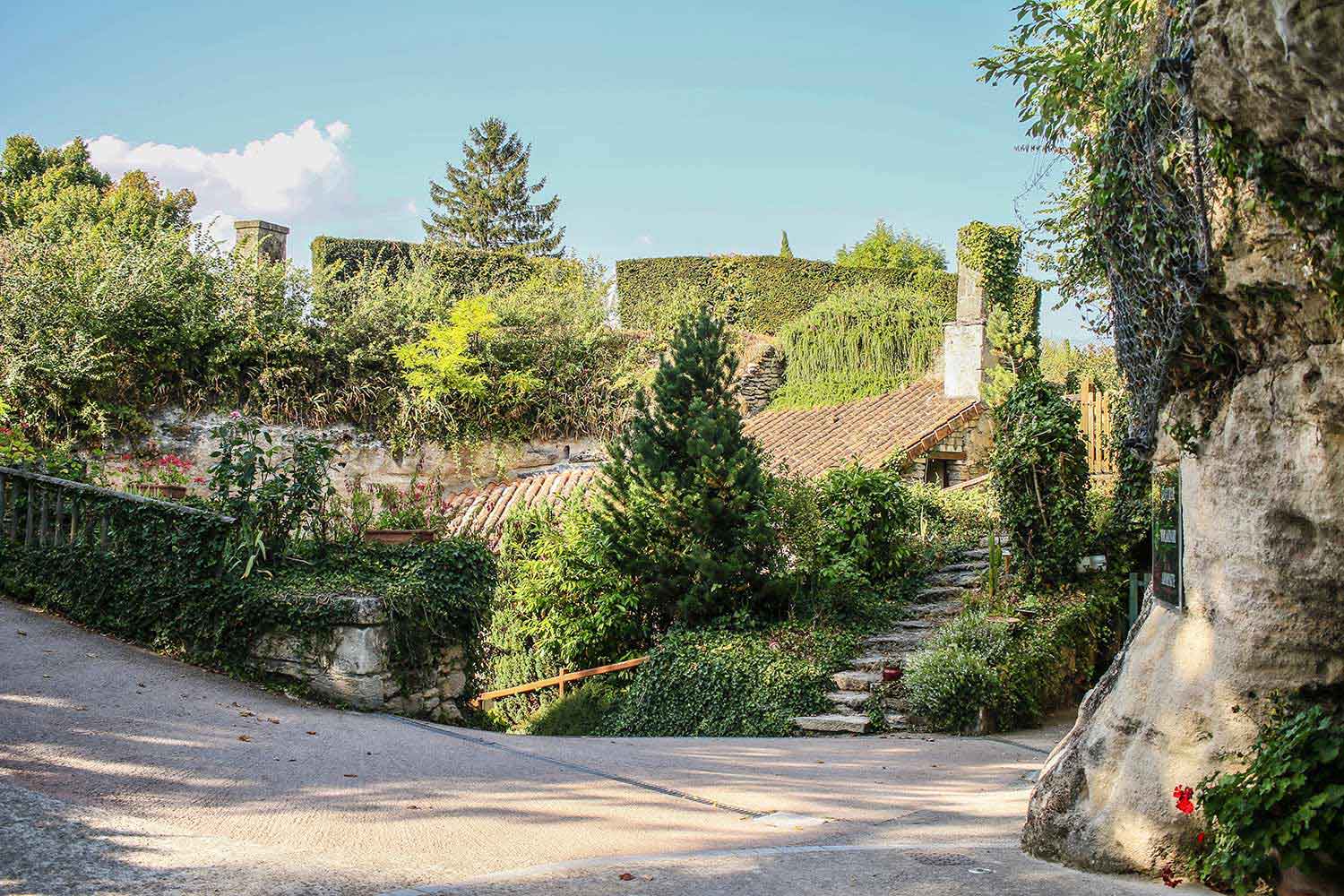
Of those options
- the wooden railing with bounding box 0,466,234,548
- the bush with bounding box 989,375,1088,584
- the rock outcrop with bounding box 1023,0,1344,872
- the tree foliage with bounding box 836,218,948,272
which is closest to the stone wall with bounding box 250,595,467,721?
the wooden railing with bounding box 0,466,234,548

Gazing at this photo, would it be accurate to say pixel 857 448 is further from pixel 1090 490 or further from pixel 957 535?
pixel 1090 490

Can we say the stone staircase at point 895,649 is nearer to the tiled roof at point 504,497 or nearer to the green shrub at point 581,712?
the green shrub at point 581,712

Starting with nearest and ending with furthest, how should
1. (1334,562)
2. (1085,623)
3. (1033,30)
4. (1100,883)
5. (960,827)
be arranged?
(1334,562) < (1100,883) < (960,827) < (1033,30) < (1085,623)

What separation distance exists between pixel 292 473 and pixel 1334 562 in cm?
796

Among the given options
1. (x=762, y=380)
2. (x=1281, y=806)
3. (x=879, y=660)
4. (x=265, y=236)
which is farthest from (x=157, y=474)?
(x=1281, y=806)

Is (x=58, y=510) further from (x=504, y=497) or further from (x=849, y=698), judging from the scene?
(x=504, y=497)

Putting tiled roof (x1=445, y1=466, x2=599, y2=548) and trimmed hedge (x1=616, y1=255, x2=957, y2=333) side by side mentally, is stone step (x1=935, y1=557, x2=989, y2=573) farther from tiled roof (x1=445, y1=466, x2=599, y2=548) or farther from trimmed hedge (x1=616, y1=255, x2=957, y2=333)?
trimmed hedge (x1=616, y1=255, x2=957, y2=333)

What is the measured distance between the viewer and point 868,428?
20297mm

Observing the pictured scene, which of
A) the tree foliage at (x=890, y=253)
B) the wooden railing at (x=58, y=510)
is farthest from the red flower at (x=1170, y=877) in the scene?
the tree foliage at (x=890, y=253)

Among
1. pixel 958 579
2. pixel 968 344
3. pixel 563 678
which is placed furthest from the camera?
pixel 968 344

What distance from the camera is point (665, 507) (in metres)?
13.0

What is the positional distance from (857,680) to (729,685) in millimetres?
1440

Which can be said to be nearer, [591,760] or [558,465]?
[591,760]

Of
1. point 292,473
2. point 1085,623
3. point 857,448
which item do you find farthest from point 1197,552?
point 857,448
